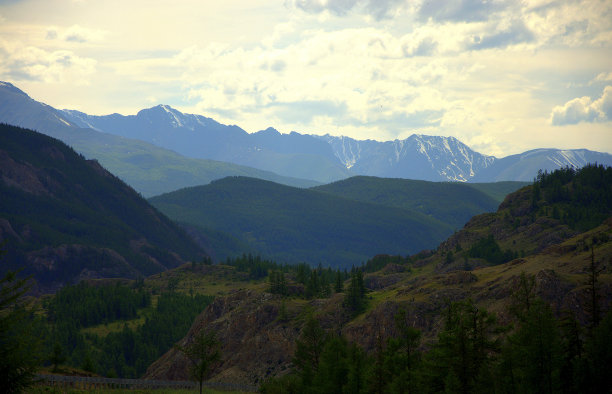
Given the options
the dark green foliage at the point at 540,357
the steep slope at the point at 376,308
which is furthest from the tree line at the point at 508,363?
the steep slope at the point at 376,308

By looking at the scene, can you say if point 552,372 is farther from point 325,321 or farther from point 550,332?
point 325,321

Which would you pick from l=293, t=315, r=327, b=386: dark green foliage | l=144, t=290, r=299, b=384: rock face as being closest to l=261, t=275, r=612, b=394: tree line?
l=293, t=315, r=327, b=386: dark green foliage

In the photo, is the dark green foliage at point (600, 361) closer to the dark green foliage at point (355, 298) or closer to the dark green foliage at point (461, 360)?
the dark green foliage at point (461, 360)

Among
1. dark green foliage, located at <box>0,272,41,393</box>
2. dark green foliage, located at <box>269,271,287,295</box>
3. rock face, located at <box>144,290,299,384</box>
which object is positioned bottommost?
rock face, located at <box>144,290,299,384</box>

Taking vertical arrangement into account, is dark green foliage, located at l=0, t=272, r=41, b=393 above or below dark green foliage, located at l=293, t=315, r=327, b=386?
above

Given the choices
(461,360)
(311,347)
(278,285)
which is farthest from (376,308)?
(461,360)

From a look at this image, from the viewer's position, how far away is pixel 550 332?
6850cm

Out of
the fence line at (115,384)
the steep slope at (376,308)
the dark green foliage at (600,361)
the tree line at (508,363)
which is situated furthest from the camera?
the steep slope at (376,308)

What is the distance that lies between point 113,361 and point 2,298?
506 ft

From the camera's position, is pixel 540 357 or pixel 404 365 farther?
pixel 404 365

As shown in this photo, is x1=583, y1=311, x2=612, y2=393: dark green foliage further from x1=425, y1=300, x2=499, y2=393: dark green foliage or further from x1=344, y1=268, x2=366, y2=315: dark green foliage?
x1=344, y1=268, x2=366, y2=315: dark green foliage

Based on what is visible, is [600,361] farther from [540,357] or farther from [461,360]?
[461,360]

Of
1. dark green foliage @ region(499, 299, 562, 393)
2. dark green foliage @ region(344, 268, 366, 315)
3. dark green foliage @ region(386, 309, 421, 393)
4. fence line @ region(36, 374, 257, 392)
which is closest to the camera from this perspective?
dark green foliage @ region(499, 299, 562, 393)

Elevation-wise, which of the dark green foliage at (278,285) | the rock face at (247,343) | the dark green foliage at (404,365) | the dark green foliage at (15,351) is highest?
the dark green foliage at (15,351)
